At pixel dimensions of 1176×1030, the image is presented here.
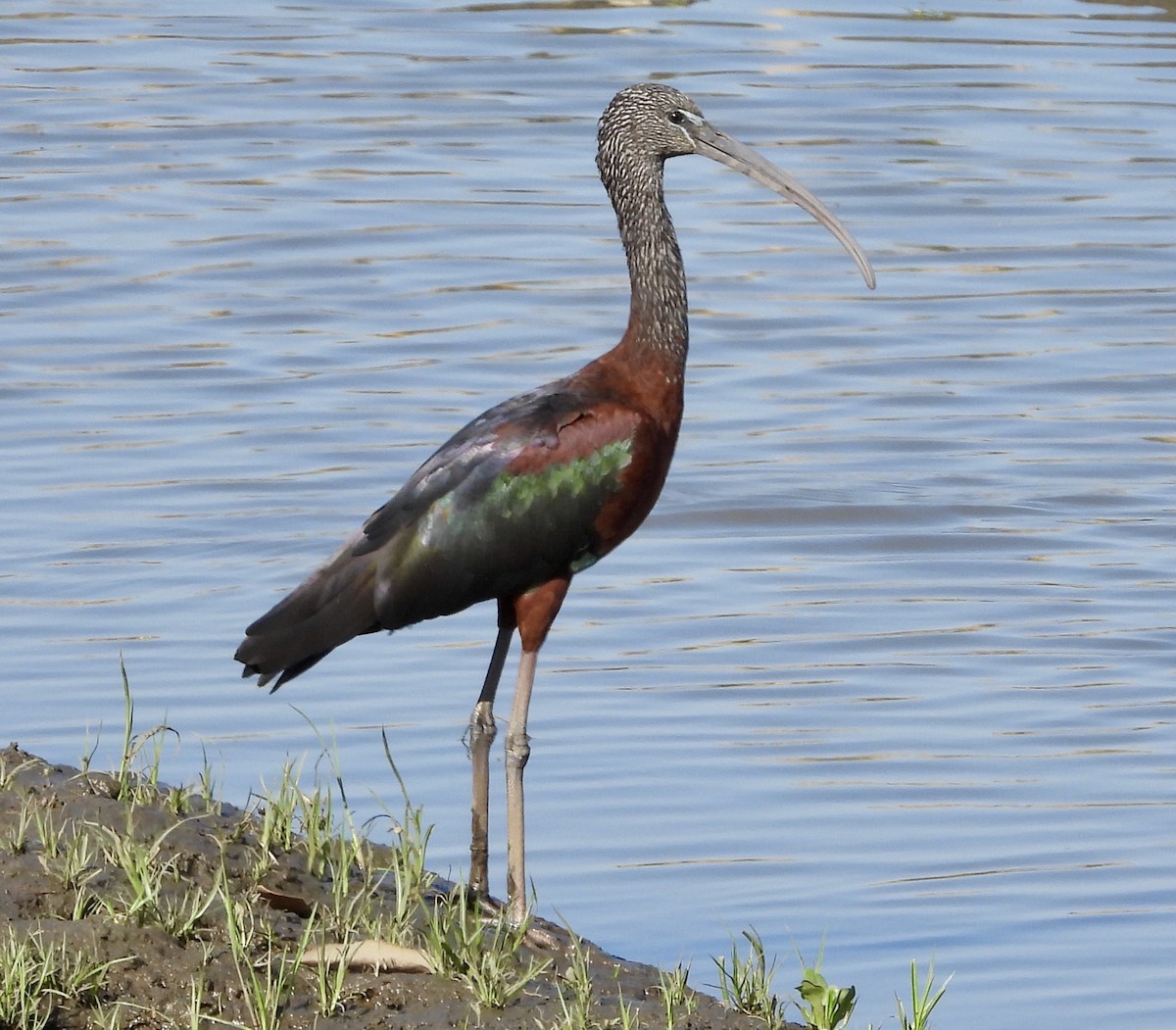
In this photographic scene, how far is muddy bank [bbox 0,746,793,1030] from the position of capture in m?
5.48

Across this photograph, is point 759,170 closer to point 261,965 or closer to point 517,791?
point 517,791

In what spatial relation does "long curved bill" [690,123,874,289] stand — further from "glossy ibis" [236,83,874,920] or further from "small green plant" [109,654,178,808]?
"small green plant" [109,654,178,808]

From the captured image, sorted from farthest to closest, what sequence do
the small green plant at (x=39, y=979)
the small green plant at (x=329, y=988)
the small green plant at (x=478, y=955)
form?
the small green plant at (x=478, y=955), the small green plant at (x=329, y=988), the small green plant at (x=39, y=979)

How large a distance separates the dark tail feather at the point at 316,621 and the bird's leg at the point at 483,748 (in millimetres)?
336

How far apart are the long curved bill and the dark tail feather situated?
5.39ft

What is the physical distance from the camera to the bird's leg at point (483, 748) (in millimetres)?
6848

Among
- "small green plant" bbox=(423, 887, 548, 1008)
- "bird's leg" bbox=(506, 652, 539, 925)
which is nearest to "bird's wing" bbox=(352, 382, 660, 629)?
"bird's leg" bbox=(506, 652, 539, 925)

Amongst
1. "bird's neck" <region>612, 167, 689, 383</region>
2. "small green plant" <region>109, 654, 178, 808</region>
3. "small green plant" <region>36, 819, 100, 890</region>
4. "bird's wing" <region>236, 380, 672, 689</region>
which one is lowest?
"small green plant" <region>109, 654, 178, 808</region>

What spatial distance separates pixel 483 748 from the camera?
271 inches

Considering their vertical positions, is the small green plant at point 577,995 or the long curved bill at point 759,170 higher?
the long curved bill at point 759,170

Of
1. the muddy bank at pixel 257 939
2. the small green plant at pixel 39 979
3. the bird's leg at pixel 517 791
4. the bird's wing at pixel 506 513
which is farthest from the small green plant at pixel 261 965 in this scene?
the bird's wing at pixel 506 513

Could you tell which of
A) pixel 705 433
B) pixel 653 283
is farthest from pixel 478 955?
pixel 705 433

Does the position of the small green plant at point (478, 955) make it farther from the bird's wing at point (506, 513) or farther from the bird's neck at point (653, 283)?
the bird's neck at point (653, 283)

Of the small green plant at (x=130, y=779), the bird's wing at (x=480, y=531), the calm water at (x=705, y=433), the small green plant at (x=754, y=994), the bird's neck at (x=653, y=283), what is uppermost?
the bird's neck at (x=653, y=283)
